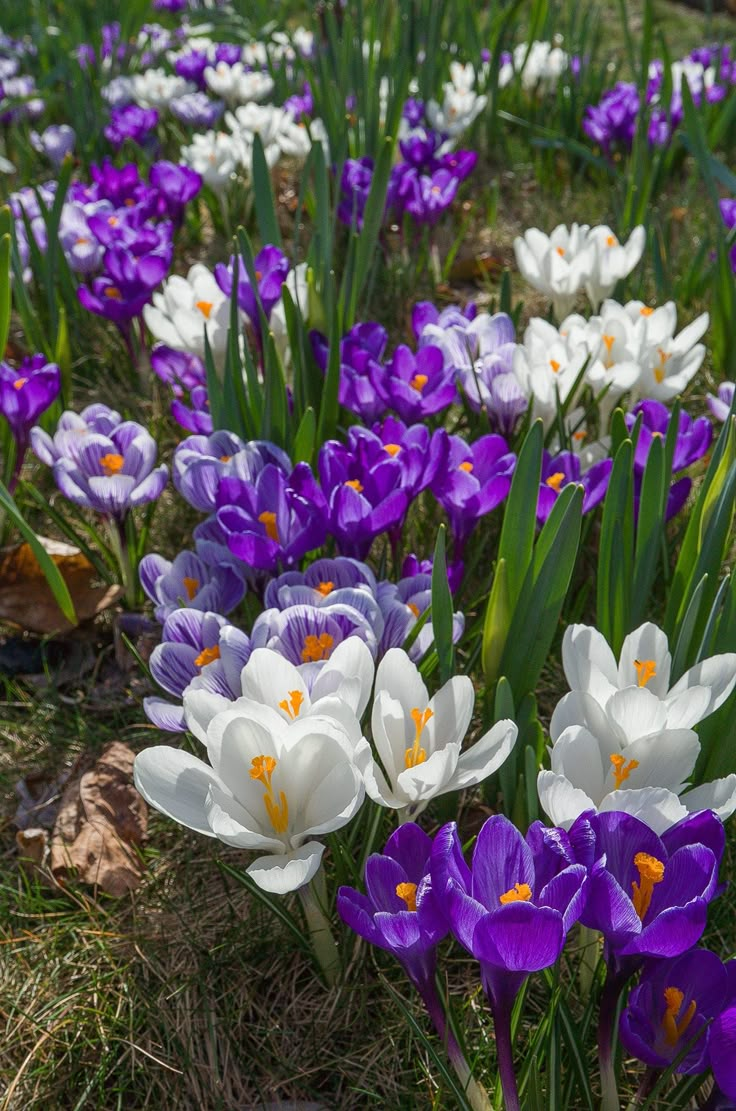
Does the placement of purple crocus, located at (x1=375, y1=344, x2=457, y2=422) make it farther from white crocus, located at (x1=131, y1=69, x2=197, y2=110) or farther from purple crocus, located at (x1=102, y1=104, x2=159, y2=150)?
white crocus, located at (x1=131, y1=69, x2=197, y2=110)

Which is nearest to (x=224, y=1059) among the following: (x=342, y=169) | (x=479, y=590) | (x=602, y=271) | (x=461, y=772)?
(x=461, y=772)

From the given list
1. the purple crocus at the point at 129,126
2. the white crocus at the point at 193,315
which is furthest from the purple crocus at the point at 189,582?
the purple crocus at the point at 129,126

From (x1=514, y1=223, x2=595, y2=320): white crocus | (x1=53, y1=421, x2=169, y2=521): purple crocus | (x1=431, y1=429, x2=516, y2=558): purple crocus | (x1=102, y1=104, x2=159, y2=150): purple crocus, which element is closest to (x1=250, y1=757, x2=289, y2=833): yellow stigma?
(x1=431, y1=429, x2=516, y2=558): purple crocus

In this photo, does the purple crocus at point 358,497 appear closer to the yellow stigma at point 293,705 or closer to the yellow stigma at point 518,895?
the yellow stigma at point 293,705

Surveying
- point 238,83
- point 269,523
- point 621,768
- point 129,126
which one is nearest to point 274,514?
point 269,523

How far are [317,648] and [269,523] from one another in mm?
259

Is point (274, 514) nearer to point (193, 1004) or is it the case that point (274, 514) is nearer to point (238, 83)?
point (193, 1004)

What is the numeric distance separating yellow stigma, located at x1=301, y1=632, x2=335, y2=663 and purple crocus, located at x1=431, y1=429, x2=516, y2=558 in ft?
1.18

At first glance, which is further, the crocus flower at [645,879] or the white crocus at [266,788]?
the white crocus at [266,788]

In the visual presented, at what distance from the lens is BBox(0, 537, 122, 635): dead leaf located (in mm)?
1669

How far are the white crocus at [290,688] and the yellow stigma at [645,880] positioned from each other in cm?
29

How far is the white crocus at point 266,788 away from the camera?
90 cm

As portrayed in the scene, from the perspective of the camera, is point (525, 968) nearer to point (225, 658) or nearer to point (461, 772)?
point (461, 772)

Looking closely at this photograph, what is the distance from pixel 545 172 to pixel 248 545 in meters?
2.35
